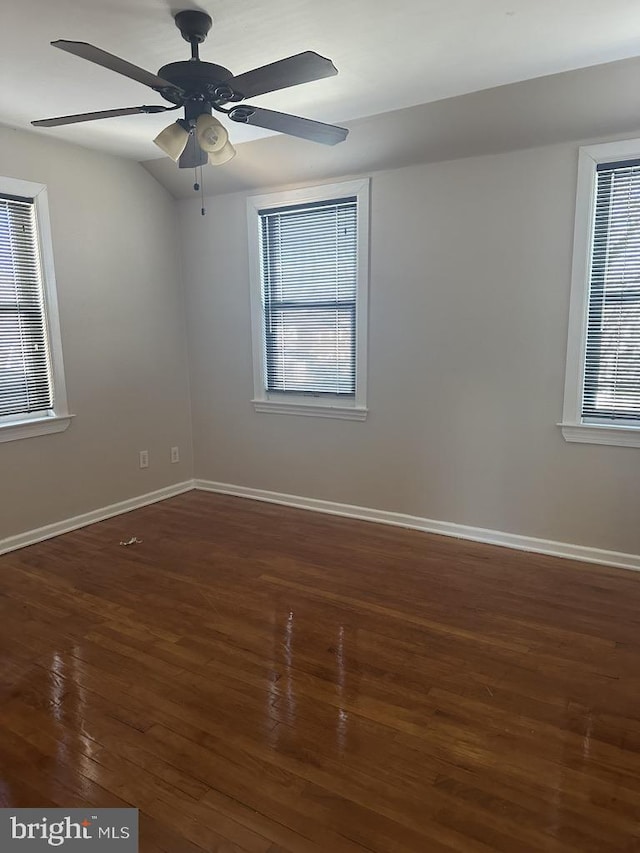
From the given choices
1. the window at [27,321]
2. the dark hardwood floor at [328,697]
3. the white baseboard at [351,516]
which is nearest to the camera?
the dark hardwood floor at [328,697]

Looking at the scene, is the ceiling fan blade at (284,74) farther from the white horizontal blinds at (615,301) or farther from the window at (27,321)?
the window at (27,321)

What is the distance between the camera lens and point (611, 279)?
3082mm

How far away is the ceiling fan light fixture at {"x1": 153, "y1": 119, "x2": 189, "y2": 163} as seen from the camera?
2.21 metres

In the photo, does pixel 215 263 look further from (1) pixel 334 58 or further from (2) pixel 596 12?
(2) pixel 596 12

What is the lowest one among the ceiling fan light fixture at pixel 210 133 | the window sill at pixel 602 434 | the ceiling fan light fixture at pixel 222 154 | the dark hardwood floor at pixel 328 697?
the dark hardwood floor at pixel 328 697

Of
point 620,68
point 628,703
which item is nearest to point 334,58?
point 620,68

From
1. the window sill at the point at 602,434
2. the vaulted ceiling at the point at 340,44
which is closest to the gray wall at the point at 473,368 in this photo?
the window sill at the point at 602,434

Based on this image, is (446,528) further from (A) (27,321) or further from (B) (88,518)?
(A) (27,321)

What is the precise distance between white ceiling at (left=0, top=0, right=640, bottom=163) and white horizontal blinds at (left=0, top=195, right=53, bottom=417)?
0.64 m

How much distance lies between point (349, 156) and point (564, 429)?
212 cm

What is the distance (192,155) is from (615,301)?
2320mm

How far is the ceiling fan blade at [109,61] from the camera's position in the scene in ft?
5.57

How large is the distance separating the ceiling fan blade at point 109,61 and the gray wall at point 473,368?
1.93m

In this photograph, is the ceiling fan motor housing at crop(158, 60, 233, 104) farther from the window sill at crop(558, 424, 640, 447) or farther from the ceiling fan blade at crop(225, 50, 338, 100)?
the window sill at crop(558, 424, 640, 447)
